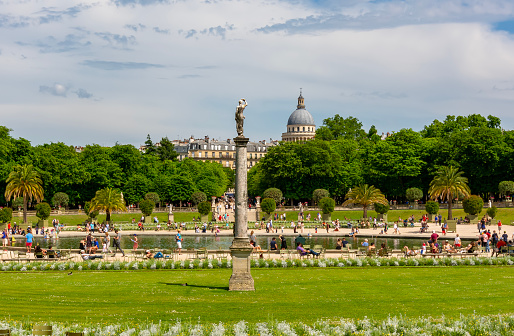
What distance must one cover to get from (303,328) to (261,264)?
15230 millimetres

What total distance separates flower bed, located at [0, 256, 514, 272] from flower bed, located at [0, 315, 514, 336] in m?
14.6

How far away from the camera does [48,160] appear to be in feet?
297

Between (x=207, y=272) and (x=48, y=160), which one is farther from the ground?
(x=48, y=160)

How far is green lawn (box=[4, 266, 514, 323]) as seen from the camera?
2050 cm

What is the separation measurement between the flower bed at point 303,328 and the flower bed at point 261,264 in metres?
14.6

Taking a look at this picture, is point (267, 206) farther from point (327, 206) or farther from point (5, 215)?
point (5, 215)

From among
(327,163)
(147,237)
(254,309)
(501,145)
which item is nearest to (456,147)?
(501,145)

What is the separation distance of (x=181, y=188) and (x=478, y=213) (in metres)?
47.4

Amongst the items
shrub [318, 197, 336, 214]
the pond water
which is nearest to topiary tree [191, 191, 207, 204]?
shrub [318, 197, 336, 214]

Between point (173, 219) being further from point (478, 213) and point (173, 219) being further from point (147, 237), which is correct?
point (478, 213)

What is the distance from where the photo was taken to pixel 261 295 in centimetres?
2362

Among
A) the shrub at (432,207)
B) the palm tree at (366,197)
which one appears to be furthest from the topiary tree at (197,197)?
the shrub at (432,207)

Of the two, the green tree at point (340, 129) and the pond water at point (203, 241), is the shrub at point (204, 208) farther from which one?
the green tree at point (340, 129)

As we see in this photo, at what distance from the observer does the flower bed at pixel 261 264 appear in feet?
107
